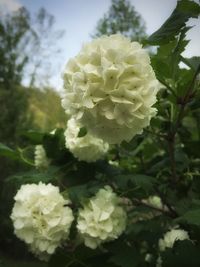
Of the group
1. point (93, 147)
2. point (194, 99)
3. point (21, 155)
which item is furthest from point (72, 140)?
point (194, 99)

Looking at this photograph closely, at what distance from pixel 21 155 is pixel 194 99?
79 centimetres

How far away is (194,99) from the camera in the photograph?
53.5 inches

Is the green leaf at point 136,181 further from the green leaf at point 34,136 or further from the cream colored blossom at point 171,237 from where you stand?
the green leaf at point 34,136

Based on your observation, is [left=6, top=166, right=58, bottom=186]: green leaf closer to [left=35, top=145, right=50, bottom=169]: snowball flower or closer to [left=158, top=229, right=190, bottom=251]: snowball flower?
[left=35, top=145, right=50, bottom=169]: snowball flower

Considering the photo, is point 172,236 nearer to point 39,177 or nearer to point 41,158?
point 39,177

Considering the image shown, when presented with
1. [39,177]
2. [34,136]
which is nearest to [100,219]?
[39,177]

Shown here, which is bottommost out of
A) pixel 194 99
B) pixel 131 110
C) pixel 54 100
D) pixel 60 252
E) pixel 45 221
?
pixel 60 252

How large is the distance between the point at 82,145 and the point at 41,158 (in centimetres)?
25

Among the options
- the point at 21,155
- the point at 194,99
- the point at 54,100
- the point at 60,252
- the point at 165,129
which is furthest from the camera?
the point at 54,100

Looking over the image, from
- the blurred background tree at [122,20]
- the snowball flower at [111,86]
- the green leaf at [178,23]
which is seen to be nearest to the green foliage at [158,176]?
the green leaf at [178,23]

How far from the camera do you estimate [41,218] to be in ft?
4.70

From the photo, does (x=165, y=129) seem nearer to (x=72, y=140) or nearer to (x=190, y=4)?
(x=72, y=140)

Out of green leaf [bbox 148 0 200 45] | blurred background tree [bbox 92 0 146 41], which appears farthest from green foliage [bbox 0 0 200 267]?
blurred background tree [bbox 92 0 146 41]

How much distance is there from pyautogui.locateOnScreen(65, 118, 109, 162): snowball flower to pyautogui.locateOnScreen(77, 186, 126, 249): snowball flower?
0.18 metres
